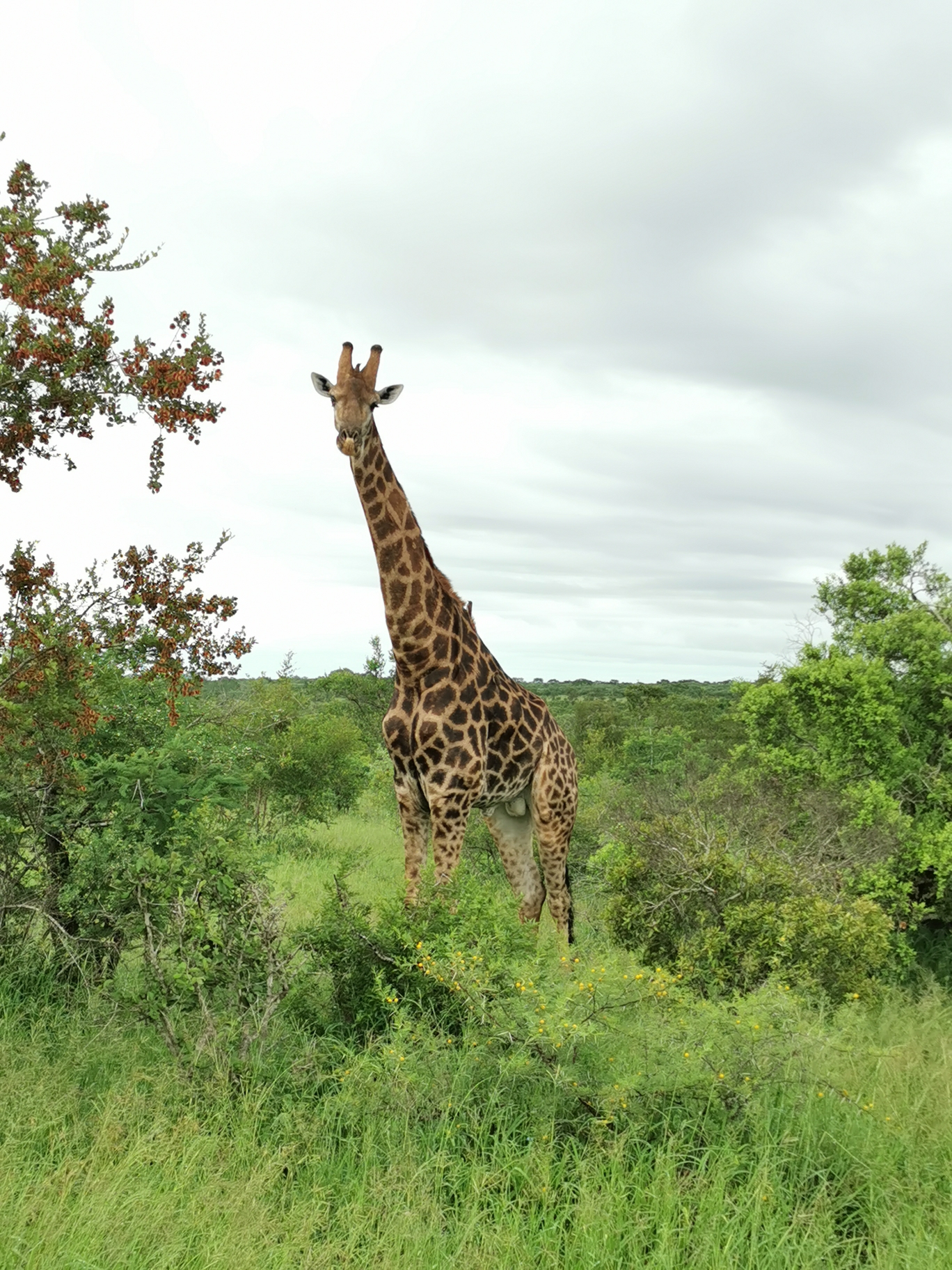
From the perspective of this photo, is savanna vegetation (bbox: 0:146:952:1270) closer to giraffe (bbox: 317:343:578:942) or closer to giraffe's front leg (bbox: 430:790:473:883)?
giraffe's front leg (bbox: 430:790:473:883)

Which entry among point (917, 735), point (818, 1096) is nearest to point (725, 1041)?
point (818, 1096)

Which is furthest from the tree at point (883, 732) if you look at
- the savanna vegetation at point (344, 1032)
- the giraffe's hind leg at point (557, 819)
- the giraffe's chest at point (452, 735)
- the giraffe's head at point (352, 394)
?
the giraffe's head at point (352, 394)

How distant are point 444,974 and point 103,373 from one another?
411 centimetres

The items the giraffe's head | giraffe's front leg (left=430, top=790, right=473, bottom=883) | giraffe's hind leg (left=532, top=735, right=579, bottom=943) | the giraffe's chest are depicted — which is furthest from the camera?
giraffe's hind leg (left=532, top=735, right=579, bottom=943)

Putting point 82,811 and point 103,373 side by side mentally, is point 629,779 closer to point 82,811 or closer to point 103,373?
point 82,811

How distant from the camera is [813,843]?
10898 mm

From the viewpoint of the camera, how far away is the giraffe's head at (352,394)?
24.3 ft

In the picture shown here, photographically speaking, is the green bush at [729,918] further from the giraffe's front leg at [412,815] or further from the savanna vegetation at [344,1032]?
the giraffe's front leg at [412,815]

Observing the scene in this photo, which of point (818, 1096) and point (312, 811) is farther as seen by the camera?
point (312, 811)

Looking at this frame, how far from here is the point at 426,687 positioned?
8.16 m

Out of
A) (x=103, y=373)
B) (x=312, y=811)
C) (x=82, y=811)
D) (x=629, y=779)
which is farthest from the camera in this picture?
(x=629, y=779)

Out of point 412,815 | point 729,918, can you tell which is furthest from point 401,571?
point 729,918

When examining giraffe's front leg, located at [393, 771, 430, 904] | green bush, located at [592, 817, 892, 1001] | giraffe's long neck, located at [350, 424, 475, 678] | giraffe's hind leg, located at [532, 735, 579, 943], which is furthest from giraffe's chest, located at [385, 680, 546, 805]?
green bush, located at [592, 817, 892, 1001]

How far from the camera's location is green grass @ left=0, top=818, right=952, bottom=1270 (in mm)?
4332
